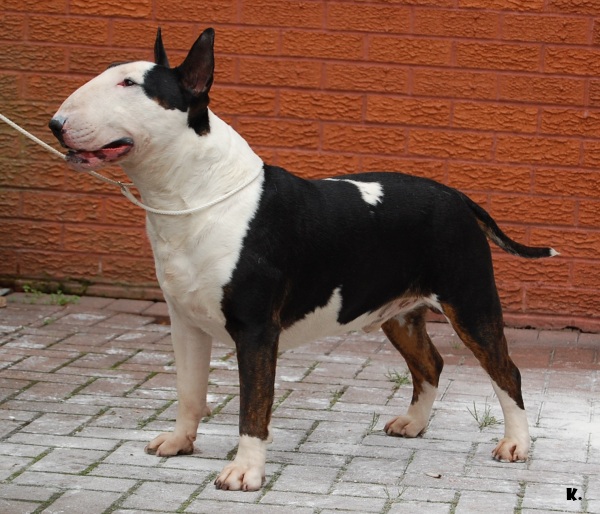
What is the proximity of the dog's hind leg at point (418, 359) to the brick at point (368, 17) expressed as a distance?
10.2ft

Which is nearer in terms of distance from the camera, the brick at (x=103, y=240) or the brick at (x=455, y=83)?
the brick at (x=455, y=83)

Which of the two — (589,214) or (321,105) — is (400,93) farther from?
(589,214)

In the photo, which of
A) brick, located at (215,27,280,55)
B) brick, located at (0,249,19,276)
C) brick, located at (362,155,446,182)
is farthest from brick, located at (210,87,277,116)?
brick, located at (0,249,19,276)

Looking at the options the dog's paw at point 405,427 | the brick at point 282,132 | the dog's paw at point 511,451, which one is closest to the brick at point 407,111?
the brick at point 282,132

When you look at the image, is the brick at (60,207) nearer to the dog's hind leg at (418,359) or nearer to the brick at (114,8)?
the brick at (114,8)

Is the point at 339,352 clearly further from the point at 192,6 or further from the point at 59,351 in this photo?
the point at 192,6

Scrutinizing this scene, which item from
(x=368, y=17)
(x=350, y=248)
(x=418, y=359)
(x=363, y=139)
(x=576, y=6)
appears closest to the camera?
(x=350, y=248)

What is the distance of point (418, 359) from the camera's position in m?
5.67

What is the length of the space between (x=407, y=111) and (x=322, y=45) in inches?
29.6

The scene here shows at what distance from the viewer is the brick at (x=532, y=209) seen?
26.7ft

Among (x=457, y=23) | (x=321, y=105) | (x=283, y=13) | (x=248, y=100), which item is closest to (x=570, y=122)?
(x=457, y=23)

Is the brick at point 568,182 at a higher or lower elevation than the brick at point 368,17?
lower

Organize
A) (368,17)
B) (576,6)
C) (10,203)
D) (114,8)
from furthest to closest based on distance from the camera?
(10,203), (114,8), (368,17), (576,6)

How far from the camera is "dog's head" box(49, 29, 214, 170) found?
455 cm
